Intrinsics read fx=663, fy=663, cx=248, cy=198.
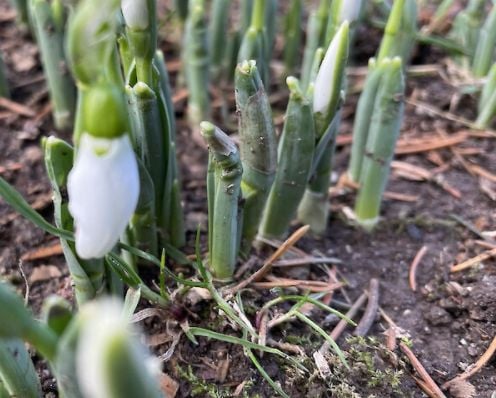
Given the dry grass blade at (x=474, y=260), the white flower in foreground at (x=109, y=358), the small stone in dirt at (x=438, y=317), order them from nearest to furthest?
the white flower in foreground at (x=109, y=358), the small stone in dirt at (x=438, y=317), the dry grass blade at (x=474, y=260)

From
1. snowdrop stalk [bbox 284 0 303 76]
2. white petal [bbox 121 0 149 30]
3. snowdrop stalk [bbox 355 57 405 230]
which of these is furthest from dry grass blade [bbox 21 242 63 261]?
snowdrop stalk [bbox 284 0 303 76]

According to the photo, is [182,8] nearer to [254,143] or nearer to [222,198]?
[254,143]

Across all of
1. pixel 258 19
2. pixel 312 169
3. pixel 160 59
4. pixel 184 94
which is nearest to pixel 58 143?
pixel 160 59

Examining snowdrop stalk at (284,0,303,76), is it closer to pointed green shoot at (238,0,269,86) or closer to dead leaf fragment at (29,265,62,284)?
pointed green shoot at (238,0,269,86)

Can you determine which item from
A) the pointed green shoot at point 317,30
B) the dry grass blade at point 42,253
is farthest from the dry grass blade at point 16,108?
the pointed green shoot at point 317,30

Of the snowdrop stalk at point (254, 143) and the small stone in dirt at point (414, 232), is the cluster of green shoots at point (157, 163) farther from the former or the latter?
the small stone in dirt at point (414, 232)

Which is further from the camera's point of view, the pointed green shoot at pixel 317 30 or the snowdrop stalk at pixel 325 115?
the pointed green shoot at pixel 317 30

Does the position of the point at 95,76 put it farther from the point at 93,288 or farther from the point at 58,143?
the point at 93,288

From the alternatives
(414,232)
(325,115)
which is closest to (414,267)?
(414,232)
